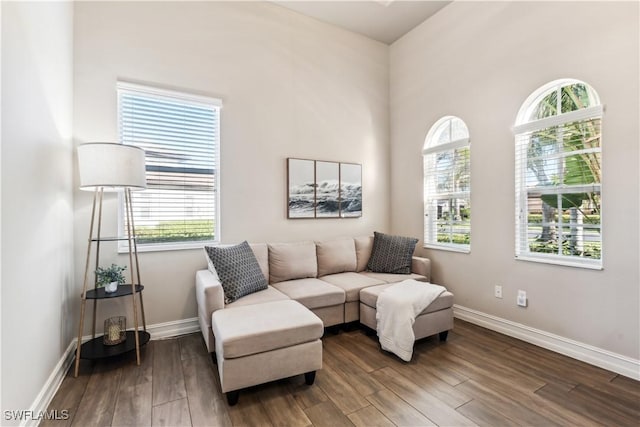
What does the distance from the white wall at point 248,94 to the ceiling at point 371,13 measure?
→ 0.12 metres

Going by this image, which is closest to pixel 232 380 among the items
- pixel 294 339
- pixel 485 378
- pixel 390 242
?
pixel 294 339

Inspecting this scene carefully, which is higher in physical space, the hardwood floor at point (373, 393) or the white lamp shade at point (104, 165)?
the white lamp shade at point (104, 165)

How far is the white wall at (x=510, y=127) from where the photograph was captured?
231 cm

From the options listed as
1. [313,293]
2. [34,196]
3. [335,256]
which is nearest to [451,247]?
[335,256]

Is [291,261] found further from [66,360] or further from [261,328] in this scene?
[66,360]

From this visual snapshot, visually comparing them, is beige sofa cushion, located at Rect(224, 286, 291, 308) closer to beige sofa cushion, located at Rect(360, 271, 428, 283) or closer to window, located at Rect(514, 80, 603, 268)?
beige sofa cushion, located at Rect(360, 271, 428, 283)

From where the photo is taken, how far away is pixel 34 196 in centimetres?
187

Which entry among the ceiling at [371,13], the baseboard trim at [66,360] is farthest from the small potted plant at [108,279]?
the ceiling at [371,13]

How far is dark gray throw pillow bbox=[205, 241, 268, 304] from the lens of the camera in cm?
264

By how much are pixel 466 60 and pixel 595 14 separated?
114 cm

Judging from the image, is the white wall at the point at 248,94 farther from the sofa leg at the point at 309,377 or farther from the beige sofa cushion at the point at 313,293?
the sofa leg at the point at 309,377

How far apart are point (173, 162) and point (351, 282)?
2.16 metres

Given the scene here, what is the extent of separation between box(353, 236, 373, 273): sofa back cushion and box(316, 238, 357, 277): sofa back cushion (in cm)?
8

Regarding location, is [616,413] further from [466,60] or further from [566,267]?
[466,60]
